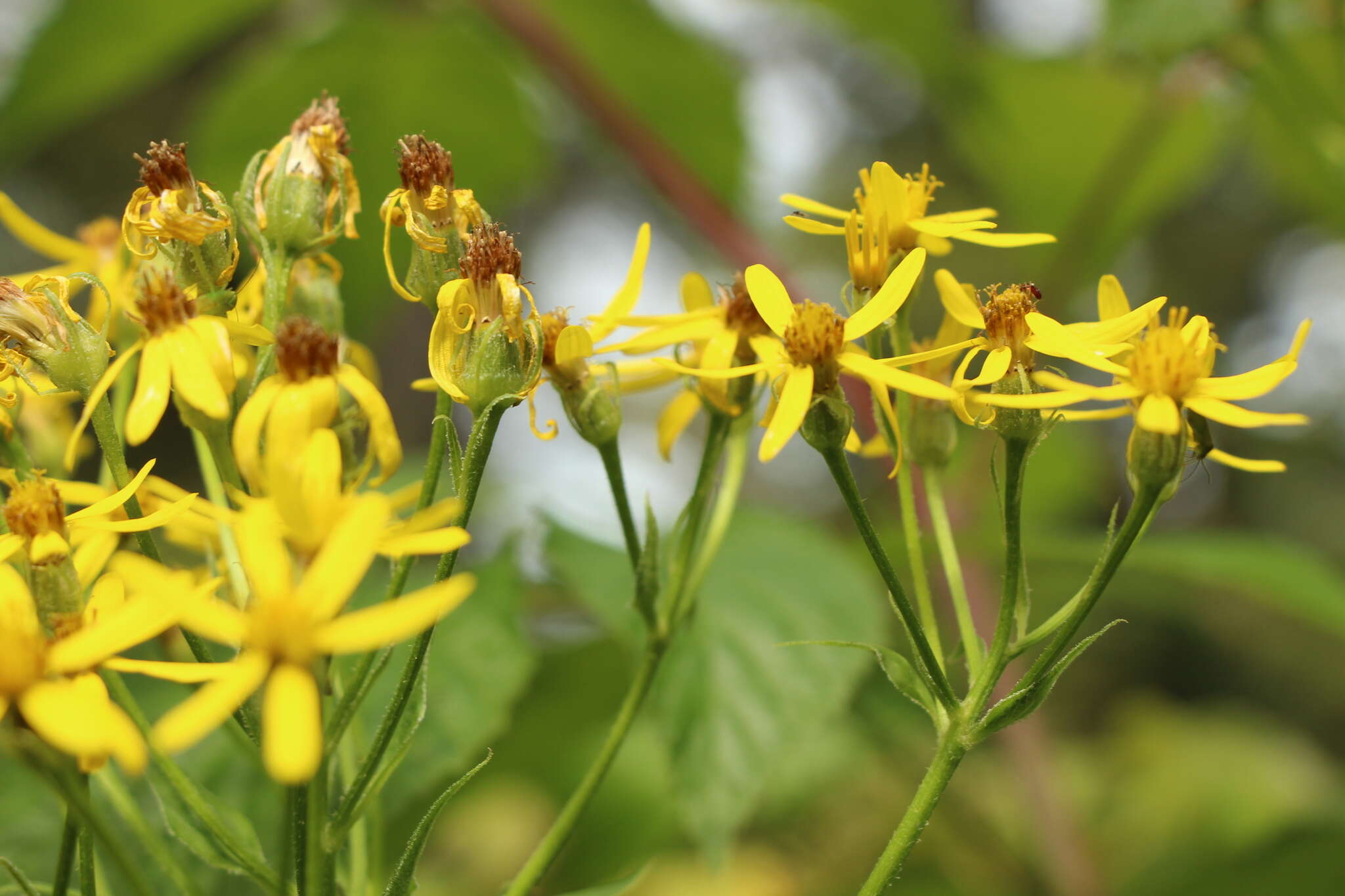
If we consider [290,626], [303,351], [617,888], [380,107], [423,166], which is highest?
[380,107]

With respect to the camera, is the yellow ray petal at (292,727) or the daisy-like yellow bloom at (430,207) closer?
the yellow ray petal at (292,727)

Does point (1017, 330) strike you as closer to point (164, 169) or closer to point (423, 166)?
point (423, 166)

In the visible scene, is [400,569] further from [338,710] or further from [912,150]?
[912,150]

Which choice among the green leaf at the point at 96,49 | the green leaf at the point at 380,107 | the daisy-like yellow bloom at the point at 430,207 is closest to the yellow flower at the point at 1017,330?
the daisy-like yellow bloom at the point at 430,207

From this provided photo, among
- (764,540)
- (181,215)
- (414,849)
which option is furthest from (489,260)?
(764,540)

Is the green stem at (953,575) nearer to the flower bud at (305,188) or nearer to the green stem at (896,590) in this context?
the green stem at (896,590)

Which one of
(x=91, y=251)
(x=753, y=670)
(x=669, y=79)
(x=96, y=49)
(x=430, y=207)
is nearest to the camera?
(x=430, y=207)
